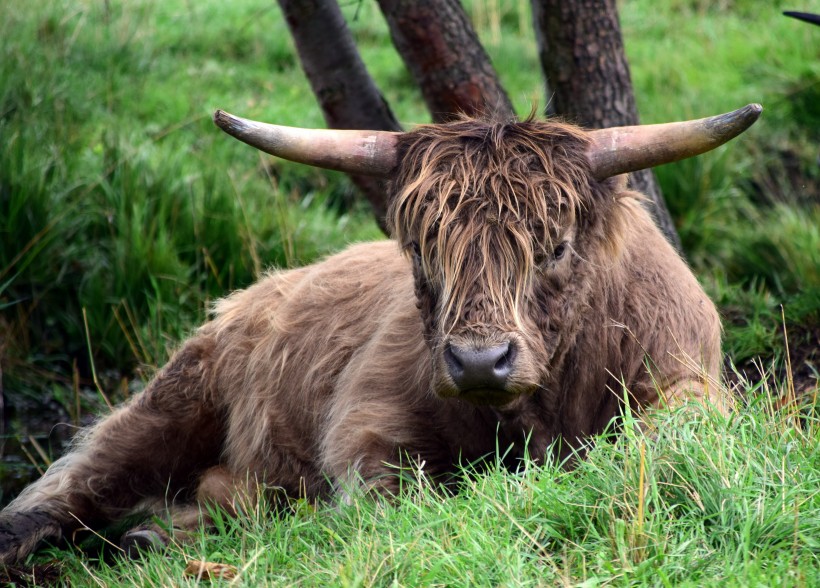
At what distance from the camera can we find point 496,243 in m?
3.61

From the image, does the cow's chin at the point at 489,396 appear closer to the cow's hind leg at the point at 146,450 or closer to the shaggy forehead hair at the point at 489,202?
the shaggy forehead hair at the point at 489,202

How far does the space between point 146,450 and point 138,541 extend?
32.3 inches

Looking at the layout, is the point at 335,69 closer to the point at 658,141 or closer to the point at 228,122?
the point at 228,122

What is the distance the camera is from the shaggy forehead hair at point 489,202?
358 cm

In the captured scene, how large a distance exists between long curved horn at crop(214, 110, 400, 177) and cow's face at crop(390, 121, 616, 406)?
0.29 ft

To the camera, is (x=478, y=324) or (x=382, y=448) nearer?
(x=478, y=324)

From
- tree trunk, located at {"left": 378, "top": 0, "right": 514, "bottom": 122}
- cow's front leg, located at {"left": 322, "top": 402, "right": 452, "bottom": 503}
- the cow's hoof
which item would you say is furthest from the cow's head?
tree trunk, located at {"left": 378, "top": 0, "right": 514, "bottom": 122}

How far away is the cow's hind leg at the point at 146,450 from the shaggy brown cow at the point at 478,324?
7 centimetres

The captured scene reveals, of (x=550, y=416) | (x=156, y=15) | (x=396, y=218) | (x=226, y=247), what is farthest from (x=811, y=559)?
(x=156, y=15)

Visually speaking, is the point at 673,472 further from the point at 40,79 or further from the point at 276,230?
the point at 40,79

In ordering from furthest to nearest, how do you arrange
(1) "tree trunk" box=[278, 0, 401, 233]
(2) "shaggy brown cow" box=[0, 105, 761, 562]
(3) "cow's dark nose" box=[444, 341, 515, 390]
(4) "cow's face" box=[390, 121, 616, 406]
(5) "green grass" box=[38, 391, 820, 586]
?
(1) "tree trunk" box=[278, 0, 401, 233] < (2) "shaggy brown cow" box=[0, 105, 761, 562] < (4) "cow's face" box=[390, 121, 616, 406] < (3) "cow's dark nose" box=[444, 341, 515, 390] < (5) "green grass" box=[38, 391, 820, 586]

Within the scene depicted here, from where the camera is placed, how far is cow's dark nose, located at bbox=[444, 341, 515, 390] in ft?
10.9

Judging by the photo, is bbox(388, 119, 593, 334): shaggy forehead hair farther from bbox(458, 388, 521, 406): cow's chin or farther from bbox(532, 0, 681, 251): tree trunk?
bbox(532, 0, 681, 251): tree trunk

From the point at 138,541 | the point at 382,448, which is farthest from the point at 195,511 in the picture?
the point at 382,448
